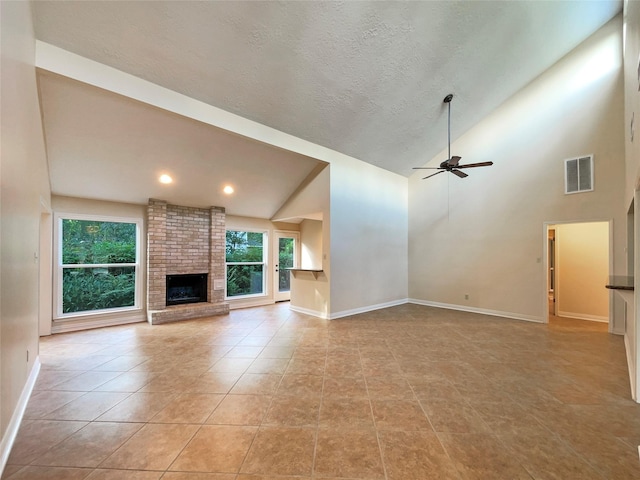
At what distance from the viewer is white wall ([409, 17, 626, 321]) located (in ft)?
15.2

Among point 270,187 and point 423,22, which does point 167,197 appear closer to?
point 270,187

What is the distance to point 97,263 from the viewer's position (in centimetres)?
504

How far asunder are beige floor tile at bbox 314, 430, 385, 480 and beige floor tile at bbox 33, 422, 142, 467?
4.73 feet

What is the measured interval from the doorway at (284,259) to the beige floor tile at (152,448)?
5.31 metres

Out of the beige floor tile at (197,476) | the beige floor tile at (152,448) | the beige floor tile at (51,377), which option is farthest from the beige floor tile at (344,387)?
the beige floor tile at (51,377)

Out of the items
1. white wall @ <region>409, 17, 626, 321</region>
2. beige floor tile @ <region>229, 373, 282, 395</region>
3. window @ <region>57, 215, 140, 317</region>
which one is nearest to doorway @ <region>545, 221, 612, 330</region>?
white wall @ <region>409, 17, 626, 321</region>

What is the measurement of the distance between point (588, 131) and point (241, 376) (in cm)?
692

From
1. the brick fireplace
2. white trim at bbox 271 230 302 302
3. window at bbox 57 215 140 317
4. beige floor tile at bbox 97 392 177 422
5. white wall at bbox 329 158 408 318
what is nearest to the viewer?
beige floor tile at bbox 97 392 177 422

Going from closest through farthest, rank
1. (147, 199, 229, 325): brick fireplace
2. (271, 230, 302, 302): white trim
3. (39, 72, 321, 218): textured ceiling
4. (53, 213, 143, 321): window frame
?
1. (39, 72, 321, 218): textured ceiling
2. (53, 213, 143, 321): window frame
3. (147, 199, 229, 325): brick fireplace
4. (271, 230, 302, 302): white trim

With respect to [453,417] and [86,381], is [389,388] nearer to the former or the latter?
[453,417]

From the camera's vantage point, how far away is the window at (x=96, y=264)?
4.73 metres

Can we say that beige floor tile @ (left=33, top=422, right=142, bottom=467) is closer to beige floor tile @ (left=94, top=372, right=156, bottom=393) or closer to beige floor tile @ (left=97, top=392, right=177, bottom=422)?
beige floor tile @ (left=97, top=392, right=177, bottom=422)

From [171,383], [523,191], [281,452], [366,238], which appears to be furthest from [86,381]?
[523,191]

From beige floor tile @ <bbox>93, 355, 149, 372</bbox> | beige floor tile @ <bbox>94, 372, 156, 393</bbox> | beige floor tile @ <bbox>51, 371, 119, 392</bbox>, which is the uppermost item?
beige floor tile @ <bbox>94, 372, 156, 393</bbox>
